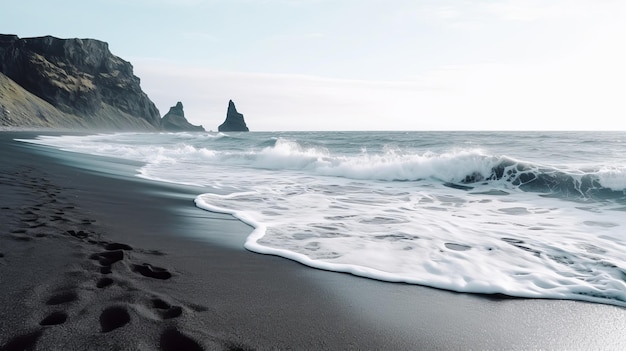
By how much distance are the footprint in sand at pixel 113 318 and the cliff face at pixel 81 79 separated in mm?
89435

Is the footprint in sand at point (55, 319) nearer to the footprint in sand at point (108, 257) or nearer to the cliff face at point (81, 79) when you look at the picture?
the footprint in sand at point (108, 257)

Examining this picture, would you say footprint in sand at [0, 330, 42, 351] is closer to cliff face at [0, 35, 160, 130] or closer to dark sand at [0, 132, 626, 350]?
dark sand at [0, 132, 626, 350]

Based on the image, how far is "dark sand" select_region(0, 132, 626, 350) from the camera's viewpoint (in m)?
2.32

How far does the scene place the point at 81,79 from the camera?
121 m

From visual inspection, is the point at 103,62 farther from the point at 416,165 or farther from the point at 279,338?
the point at 279,338

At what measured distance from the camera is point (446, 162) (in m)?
14.6

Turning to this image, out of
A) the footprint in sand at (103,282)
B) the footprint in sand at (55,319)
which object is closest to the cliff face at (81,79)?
the footprint in sand at (103,282)

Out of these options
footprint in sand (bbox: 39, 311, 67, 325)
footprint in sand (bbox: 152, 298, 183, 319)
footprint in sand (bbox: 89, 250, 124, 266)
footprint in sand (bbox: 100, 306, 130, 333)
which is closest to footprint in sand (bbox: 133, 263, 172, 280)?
footprint in sand (bbox: 89, 250, 124, 266)

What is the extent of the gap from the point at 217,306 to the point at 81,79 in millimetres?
143242

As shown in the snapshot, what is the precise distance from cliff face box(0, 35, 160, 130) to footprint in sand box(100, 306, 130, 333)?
3521 inches

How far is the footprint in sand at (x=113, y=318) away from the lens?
2301 mm

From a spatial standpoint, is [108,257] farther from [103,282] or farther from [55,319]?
[55,319]

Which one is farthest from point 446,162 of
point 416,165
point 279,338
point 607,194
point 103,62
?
point 103,62

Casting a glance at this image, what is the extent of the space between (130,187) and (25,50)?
131882 millimetres
